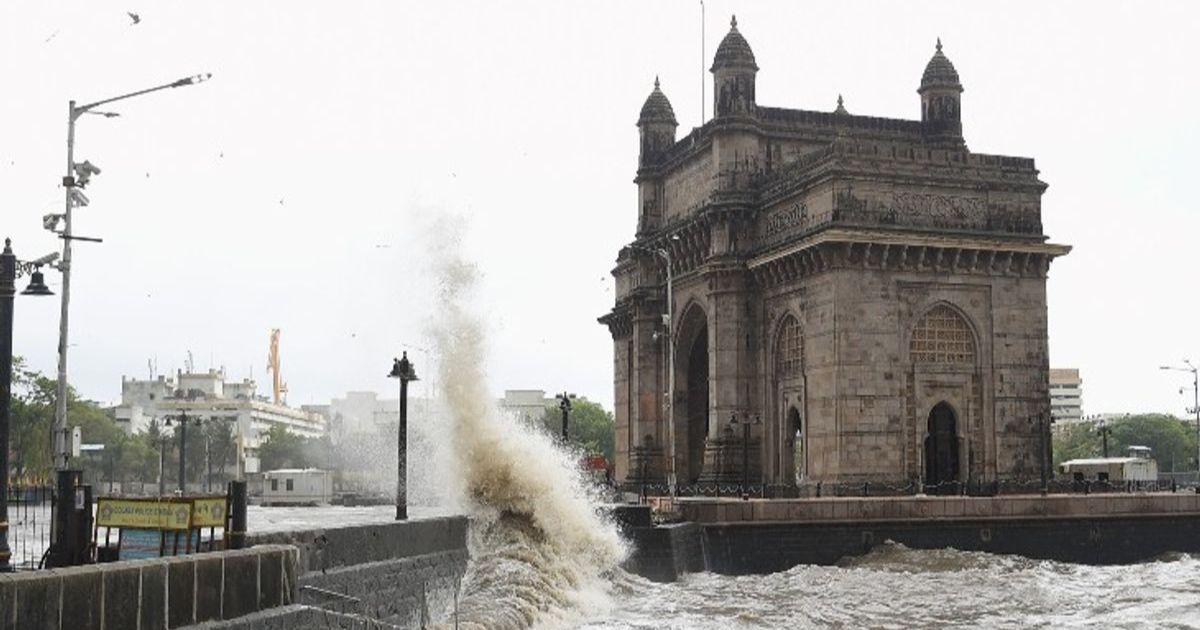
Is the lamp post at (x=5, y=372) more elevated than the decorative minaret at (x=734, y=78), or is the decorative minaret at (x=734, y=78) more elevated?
the decorative minaret at (x=734, y=78)

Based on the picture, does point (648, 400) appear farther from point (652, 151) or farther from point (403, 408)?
point (403, 408)

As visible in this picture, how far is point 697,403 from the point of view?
60406 millimetres

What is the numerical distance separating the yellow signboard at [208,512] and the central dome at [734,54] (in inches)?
1639

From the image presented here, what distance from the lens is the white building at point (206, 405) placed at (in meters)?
158

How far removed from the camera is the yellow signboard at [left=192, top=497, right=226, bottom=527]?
14898mm

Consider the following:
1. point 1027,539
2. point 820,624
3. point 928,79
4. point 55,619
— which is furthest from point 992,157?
point 55,619

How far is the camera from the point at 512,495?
31.7 metres

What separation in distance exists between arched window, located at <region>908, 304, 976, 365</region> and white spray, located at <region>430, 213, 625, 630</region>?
16.5 m

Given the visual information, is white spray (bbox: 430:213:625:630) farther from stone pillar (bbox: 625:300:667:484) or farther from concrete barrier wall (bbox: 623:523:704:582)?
stone pillar (bbox: 625:300:667:484)

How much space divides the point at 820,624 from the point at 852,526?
1209 cm

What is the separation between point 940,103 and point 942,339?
1426 centimetres

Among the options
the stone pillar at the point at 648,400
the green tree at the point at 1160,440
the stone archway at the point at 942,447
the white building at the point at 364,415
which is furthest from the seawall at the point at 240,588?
the green tree at the point at 1160,440

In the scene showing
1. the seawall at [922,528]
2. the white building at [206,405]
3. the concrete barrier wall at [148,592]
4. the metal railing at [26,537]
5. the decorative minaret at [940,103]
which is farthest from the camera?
the white building at [206,405]

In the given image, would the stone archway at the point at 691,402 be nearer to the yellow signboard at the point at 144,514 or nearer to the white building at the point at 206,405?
the yellow signboard at the point at 144,514
